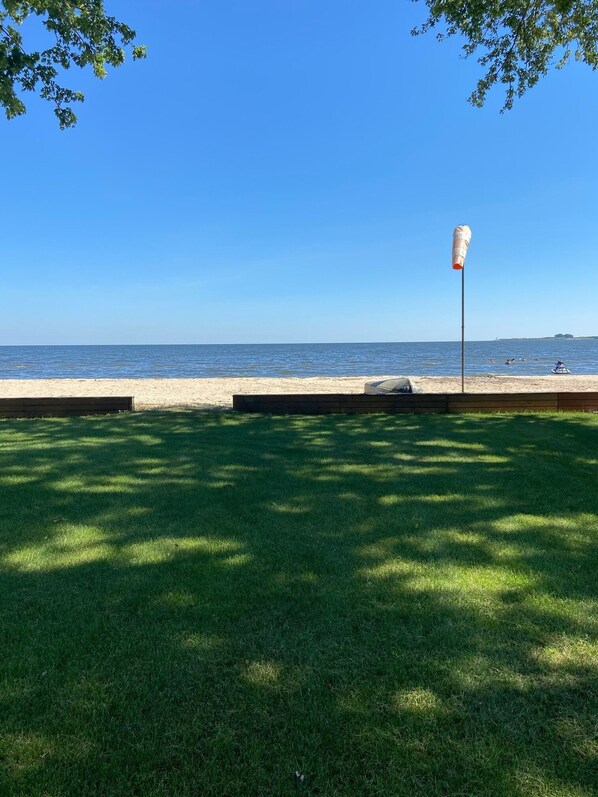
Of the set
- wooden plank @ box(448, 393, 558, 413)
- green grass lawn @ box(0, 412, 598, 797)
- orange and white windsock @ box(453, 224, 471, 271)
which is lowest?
green grass lawn @ box(0, 412, 598, 797)

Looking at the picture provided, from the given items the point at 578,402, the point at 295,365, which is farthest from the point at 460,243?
the point at 295,365

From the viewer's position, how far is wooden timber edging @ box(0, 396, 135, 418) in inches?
399

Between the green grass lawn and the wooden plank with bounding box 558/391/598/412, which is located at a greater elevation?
the wooden plank with bounding box 558/391/598/412

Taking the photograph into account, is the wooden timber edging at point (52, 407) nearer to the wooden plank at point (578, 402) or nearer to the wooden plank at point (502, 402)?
the wooden plank at point (502, 402)

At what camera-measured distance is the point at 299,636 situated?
2387mm

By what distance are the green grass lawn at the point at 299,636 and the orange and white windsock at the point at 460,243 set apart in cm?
669

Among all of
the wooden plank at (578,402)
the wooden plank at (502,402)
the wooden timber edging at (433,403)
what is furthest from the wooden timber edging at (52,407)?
the wooden plank at (578,402)

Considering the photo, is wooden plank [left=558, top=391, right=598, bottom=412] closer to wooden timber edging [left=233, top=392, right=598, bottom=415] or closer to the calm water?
wooden timber edging [left=233, top=392, right=598, bottom=415]

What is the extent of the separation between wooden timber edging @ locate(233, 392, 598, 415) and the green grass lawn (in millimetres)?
4914

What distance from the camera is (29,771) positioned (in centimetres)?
164

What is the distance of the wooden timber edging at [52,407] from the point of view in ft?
33.3

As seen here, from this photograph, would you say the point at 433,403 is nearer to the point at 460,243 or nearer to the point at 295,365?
the point at 460,243

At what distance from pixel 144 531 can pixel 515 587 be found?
2.73 meters

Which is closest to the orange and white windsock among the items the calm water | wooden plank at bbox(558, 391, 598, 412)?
wooden plank at bbox(558, 391, 598, 412)
